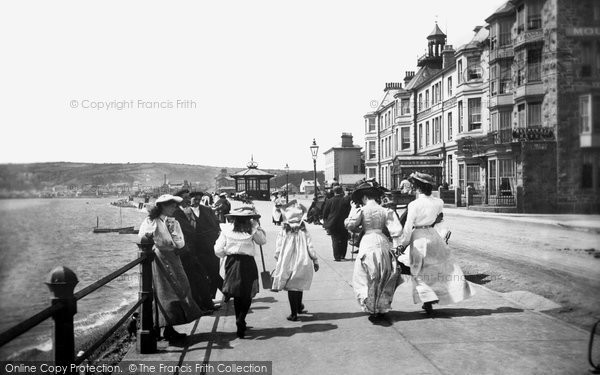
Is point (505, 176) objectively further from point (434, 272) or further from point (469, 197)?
point (434, 272)

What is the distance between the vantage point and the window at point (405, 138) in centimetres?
4912

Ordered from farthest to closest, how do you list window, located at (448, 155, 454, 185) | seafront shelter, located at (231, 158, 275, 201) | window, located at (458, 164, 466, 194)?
seafront shelter, located at (231, 158, 275, 201) → window, located at (448, 155, 454, 185) → window, located at (458, 164, 466, 194)

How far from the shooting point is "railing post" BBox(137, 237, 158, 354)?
17.1 ft

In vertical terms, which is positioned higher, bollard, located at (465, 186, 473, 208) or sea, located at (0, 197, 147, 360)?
bollard, located at (465, 186, 473, 208)

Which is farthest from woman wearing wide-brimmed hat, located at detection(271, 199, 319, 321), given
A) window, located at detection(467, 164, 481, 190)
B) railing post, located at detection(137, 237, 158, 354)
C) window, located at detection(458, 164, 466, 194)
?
window, located at detection(458, 164, 466, 194)

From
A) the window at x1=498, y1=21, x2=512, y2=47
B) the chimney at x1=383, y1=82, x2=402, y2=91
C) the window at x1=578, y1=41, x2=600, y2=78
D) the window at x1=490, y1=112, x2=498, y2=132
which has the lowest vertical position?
the window at x1=578, y1=41, x2=600, y2=78

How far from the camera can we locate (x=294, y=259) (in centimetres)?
653

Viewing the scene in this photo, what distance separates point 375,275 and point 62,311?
390 cm

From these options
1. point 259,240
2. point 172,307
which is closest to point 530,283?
point 259,240

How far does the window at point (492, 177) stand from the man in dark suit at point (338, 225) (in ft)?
65.6

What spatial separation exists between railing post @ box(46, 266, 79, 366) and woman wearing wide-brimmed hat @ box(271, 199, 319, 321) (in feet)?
10.7

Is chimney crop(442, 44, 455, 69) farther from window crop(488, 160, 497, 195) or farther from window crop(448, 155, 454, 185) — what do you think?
window crop(488, 160, 497, 195)

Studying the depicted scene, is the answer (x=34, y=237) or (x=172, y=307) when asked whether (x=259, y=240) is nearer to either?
(x=172, y=307)

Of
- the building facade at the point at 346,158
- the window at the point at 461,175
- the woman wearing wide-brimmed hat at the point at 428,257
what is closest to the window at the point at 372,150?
the building facade at the point at 346,158
